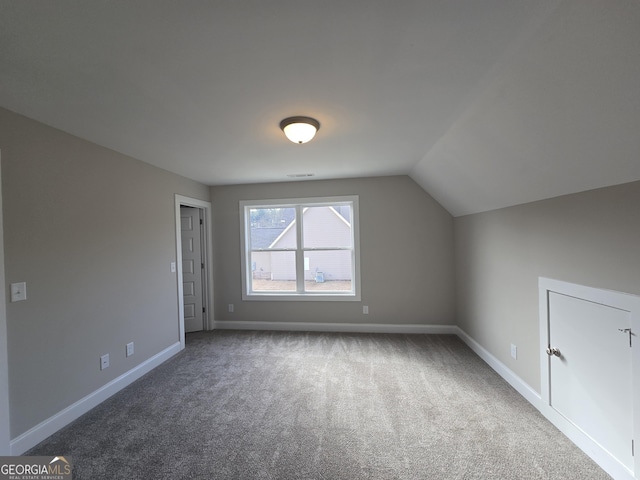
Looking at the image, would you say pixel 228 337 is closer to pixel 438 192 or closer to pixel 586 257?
pixel 438 192

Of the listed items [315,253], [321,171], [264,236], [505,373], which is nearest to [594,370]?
[505,373]

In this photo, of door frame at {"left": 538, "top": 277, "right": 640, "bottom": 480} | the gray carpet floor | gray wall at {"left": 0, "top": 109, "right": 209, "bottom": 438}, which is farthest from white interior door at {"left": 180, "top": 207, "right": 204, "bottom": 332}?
door frame at {"left": 538, "top": 277, "right": 640, "bottom": 480}

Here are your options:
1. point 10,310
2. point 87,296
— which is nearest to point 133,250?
point 87,296

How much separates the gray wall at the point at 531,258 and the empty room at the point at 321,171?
2cm

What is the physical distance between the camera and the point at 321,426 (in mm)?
2152

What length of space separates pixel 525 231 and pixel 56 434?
421 cm

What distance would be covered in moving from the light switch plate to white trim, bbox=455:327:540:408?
4.07 metres

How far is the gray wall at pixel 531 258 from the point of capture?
5.23 ft

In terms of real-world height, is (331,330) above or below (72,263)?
below

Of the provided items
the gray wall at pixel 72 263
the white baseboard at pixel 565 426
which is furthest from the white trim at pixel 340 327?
the gray wall at pixel 72 263

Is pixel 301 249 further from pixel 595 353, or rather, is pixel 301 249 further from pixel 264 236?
pixel 595 353

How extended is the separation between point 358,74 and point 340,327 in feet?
11.9

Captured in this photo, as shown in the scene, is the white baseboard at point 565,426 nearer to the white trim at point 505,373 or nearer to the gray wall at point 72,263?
the white trim at point 505,373

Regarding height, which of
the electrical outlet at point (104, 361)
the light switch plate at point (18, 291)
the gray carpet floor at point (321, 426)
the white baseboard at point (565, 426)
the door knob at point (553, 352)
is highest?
the light switch plate at point (18, 291)
